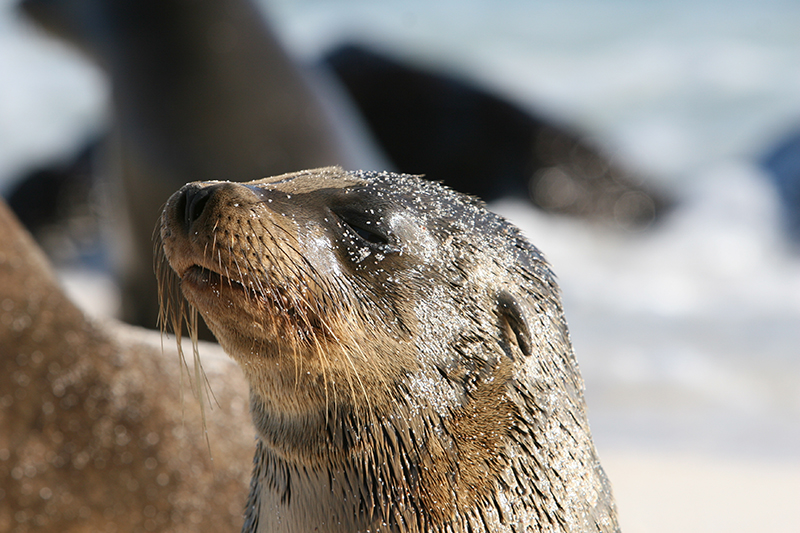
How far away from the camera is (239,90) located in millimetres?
7449

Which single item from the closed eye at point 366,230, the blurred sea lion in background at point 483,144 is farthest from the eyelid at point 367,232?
the blurred sea lion in background at point 483,144

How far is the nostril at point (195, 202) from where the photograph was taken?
6.42 ft

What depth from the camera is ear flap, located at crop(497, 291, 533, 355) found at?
2199mm

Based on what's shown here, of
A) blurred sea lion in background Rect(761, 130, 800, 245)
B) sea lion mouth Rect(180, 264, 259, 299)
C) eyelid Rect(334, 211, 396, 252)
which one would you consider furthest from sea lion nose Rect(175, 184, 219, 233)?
blurred sea lion in background Rect(761, 130, 800, 245)

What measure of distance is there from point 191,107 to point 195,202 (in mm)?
5702

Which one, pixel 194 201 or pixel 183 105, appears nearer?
pixel 194 201

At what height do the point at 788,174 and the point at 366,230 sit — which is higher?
the point at 788,174

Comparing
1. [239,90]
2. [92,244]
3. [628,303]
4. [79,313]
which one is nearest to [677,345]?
[628,303]

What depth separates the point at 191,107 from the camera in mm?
7367

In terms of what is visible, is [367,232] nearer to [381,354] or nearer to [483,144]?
[381,354]

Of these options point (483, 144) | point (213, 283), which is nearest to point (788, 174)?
point (483, 144)

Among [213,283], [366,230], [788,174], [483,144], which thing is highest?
[788,174]

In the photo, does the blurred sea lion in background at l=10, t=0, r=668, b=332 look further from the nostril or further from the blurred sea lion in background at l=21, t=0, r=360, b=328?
the nostril

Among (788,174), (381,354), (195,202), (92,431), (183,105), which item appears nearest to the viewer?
(195,202)
